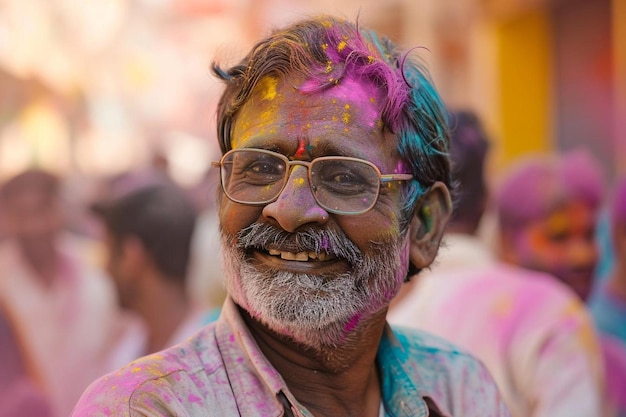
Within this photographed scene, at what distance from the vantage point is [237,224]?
6.03 ft

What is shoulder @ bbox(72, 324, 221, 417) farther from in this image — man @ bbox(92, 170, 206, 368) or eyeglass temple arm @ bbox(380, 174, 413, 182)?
man @ bbox(92, 170, 206, 368)

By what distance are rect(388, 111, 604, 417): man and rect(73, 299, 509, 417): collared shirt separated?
891 mm

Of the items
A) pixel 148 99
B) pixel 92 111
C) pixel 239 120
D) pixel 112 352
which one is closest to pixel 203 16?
pixel 148 99

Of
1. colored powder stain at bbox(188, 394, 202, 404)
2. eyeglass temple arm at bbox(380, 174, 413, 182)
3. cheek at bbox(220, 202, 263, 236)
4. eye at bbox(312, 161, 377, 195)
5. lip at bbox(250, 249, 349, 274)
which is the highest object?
eye at bbox(312, 161, 377, 195)

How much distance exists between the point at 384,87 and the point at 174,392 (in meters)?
0.76

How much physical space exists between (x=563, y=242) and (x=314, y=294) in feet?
9.88

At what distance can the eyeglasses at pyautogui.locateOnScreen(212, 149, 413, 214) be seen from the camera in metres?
1.81

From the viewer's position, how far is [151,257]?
175 inches

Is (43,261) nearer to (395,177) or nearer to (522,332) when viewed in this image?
(522,332)

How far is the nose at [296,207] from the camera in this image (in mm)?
1754

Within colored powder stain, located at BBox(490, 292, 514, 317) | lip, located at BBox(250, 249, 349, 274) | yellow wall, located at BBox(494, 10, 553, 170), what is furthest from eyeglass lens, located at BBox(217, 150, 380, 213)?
yellow wall, located at BBox(494, 10, 553, 170)

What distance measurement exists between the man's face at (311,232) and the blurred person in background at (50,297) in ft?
10.1

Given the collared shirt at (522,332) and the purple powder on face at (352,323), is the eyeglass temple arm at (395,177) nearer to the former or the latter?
the purple powder on face at (352,323)

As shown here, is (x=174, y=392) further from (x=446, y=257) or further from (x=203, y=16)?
(x=203, y=16)
